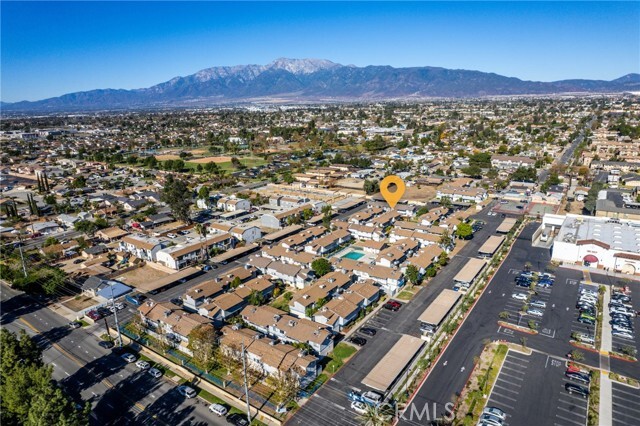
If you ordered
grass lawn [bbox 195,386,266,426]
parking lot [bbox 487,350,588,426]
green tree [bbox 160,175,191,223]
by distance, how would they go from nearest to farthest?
parking lot [bbox 487,350,588,426] < grass lawn [bbox 195,386,266,426] < green tree [bbox 160,175,191,223]

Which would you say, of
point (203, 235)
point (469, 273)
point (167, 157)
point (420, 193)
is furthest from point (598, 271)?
point (167, 157)

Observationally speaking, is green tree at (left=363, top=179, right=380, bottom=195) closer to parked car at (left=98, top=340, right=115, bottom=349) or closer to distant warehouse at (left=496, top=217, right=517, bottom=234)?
distant warehouse at (left=496, top=217, right=517, bottom=234)

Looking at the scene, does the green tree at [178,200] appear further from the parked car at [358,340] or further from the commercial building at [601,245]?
the commercial building at [601,245]

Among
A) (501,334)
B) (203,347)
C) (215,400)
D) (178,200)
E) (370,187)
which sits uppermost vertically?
(178,200)

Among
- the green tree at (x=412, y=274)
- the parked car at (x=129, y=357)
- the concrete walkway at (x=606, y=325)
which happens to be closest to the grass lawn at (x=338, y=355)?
the green tree at (x=412, y=274)

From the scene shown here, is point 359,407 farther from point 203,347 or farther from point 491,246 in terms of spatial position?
point 491,246

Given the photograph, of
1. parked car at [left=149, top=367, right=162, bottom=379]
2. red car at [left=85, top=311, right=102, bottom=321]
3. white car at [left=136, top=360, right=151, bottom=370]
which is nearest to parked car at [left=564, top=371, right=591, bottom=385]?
parked car at [left=149, top=367, right=162, bottom=379]

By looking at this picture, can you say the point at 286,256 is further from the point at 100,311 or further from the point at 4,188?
the point at 4,188
